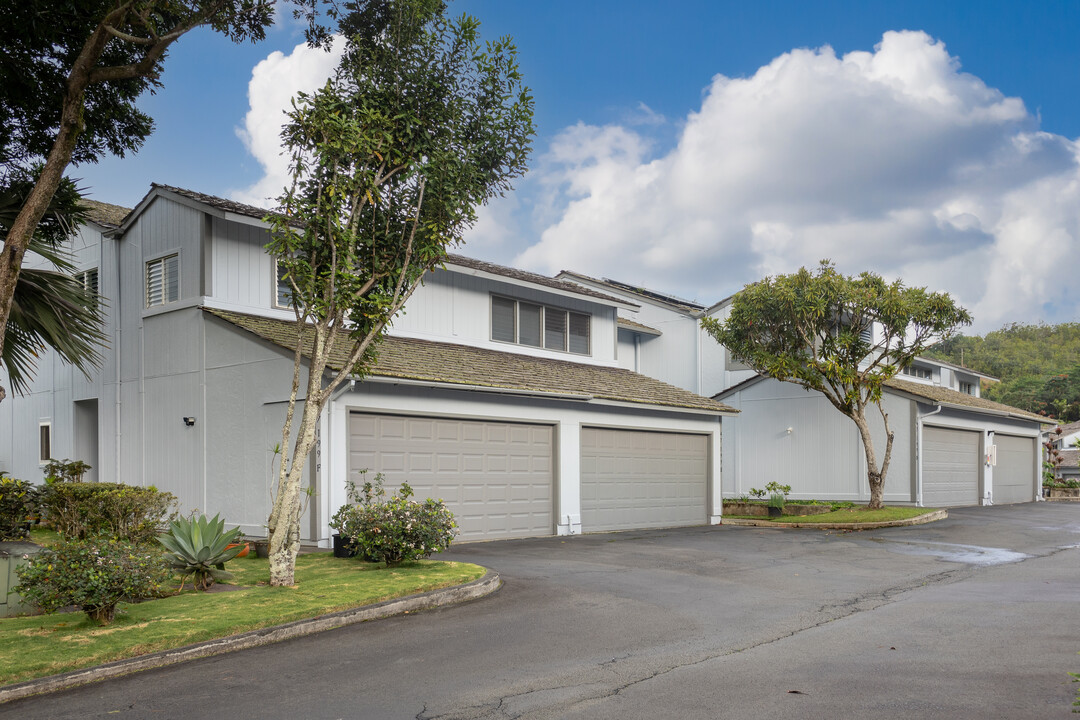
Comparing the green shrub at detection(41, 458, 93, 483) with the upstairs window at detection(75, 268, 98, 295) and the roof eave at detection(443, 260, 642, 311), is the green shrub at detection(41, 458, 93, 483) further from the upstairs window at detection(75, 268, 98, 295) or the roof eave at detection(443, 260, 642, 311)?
the roof eave at detection(443, 260, 642, 311)

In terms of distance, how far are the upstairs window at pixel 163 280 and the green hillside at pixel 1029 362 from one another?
44.7m

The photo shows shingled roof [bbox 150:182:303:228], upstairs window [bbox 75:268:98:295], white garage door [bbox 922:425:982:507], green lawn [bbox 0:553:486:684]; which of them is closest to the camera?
green lawn [bbox 0:553:486:684]

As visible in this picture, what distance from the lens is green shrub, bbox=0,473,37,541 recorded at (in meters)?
11.0

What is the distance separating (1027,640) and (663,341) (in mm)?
24486

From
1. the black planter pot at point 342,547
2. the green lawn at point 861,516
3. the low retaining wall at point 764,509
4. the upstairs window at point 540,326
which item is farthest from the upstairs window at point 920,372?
the black planter pot at point 342,547

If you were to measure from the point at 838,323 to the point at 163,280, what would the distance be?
17682mm

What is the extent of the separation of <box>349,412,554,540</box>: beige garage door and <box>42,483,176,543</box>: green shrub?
11.4 feet

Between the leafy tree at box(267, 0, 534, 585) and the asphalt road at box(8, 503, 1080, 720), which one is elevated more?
the leafy tree at box(267, 0, 534, 585)

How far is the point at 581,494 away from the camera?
64.1 feet

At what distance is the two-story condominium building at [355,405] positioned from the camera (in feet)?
51.1

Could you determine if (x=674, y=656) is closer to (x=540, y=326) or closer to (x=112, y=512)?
(x=112, y=512)

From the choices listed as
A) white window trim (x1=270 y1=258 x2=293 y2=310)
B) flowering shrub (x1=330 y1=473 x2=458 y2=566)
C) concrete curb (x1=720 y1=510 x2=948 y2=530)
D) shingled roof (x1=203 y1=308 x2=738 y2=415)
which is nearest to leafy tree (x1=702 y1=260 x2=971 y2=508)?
concrete curb (x1=720 y1=510 x2=948 y2=530)

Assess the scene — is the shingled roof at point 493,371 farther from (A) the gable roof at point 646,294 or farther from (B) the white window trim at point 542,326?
(A) the gable roof at point 646,294

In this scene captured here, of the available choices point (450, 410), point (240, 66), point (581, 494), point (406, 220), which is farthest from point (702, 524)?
point (240, 66)
